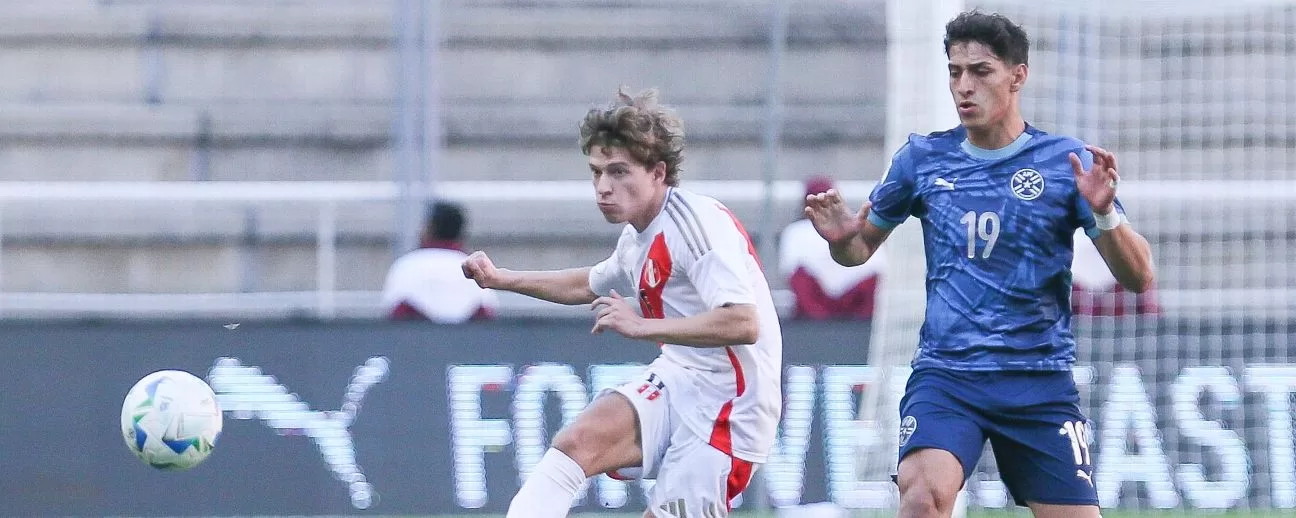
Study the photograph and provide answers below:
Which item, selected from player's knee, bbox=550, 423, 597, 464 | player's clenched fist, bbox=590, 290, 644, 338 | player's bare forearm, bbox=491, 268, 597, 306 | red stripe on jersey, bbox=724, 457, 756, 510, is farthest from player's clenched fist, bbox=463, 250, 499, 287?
red stripe on jersey, bbox=724, 457, 756, 510

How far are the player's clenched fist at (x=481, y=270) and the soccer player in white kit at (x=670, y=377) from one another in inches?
19.7

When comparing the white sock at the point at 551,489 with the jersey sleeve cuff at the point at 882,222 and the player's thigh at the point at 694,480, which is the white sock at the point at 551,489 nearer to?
the player's thigh at the point at 694,480

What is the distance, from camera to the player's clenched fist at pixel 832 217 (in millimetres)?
5594

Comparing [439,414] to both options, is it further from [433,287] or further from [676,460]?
[676,460]

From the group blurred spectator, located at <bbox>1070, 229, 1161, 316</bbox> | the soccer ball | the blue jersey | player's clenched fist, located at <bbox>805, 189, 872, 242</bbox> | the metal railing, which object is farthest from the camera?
the metal railing

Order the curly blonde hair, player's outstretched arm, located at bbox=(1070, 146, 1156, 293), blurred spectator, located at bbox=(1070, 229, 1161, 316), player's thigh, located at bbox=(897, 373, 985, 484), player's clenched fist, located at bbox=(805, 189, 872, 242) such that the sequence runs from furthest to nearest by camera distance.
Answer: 1. blurred spectator, located at bbox=(1070, 229, 1161, 316)
2. the curly blonde hair
3. player's clenched fist, located at bbox=(805, 189, 872, 242)
4. player's thigh, located at bbox=(897, 373, 985, 484)
5. player's outstretched arm, located at bbox=(1070, 146, 1156, 293)

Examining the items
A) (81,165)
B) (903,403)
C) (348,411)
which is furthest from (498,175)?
(903,403)

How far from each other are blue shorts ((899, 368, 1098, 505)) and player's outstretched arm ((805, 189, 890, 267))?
49 centimetres

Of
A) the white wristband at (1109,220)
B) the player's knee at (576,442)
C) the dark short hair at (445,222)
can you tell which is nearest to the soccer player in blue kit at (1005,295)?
the white wristband at (1109,220)

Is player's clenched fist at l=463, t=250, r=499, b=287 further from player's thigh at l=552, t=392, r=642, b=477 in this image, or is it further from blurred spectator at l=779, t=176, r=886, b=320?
blurred spectator at l=779, t=176, r=886, b=320

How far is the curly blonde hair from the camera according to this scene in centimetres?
570

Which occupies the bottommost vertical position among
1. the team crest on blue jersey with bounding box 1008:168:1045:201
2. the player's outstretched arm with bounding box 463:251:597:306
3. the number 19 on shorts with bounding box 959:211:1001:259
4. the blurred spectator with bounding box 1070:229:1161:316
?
the blurred spectator with bounding box 1070:229:1161:316

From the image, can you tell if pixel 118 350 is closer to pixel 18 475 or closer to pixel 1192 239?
pixel 18 475

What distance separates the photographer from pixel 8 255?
44.8ft
